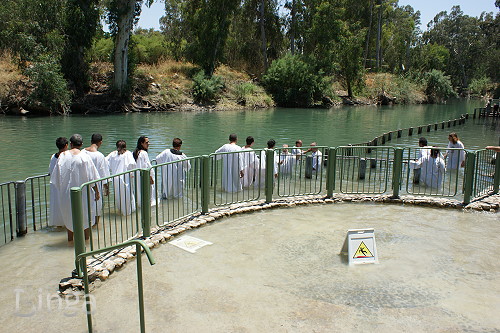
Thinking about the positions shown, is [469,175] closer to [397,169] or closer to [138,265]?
[397,169]

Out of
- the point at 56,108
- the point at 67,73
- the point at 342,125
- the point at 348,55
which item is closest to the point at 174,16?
the point at 348,55

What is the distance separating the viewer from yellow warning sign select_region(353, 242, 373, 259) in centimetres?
686

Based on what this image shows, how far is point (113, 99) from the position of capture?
43.4m

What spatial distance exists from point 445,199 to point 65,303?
8.40 metres

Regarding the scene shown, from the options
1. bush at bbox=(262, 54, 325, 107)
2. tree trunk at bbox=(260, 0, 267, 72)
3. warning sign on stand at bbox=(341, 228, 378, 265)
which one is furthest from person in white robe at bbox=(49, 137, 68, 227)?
tree trunk at bbox=(260, 0, 267, 72)

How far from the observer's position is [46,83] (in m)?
36.8

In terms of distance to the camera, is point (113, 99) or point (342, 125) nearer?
point (342, 125)

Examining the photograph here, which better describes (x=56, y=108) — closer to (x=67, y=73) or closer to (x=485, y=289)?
(x=67, y=73)

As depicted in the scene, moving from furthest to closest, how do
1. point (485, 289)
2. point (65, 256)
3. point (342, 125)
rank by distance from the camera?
point (342, 125) < point (65, 256) < point (485, 289)

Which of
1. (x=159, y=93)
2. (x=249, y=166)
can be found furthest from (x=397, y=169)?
(x=159, y=93)

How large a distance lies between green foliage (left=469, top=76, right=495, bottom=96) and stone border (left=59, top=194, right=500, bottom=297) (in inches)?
4060

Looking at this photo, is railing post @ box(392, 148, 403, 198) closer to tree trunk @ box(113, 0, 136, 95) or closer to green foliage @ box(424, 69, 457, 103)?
tree trunk @ box(113, 0, 136, 95)

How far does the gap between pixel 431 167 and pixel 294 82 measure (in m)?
45.1

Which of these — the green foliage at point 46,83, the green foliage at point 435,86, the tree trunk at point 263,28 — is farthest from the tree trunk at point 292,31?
the green foliage at point 46,83
